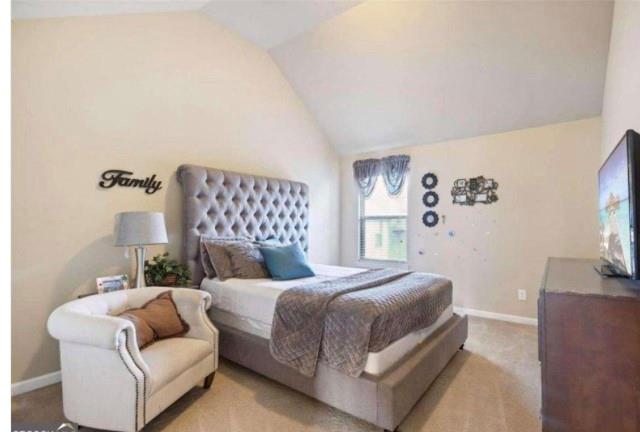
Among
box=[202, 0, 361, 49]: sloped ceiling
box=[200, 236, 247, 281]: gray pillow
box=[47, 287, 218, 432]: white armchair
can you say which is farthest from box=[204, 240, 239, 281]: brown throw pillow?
box=[202, 0, 361, 49]: sloped ceiling

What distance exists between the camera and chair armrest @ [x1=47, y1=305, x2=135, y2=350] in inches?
66.0

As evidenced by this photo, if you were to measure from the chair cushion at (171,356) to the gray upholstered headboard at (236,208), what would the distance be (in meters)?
0.99

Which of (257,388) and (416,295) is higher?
(416,295)

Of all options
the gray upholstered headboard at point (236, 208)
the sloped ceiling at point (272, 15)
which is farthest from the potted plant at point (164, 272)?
the sloped ceiling at point (272, 15)

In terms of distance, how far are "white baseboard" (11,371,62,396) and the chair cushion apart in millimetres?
1063

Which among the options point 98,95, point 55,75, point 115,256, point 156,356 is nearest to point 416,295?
point 156,356

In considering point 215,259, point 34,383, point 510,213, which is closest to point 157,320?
point 215,259

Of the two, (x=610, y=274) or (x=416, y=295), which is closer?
(x=610, y=274)

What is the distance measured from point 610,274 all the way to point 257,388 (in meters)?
2.45

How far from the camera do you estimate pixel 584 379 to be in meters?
1.42

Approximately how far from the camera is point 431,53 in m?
3.52

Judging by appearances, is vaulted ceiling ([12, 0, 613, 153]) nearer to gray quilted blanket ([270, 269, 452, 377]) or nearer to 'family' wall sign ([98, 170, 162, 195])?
'family' wall sign ([98, 170, 162, 195])

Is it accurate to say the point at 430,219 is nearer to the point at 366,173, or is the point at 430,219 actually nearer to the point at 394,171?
the point at 394,171

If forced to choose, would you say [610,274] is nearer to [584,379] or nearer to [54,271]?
[584,379]
